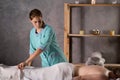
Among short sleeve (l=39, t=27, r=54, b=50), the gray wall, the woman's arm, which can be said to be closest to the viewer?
the woman's arm

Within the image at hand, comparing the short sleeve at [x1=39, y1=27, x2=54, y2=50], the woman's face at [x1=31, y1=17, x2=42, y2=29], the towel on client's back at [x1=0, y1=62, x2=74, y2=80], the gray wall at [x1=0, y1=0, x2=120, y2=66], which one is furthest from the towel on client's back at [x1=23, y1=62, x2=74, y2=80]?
the gray wall at [x1=0, y1=0, x2=120, y2=66]

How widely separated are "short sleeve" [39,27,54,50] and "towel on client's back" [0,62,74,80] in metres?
0.31

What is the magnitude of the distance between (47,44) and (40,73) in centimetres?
40

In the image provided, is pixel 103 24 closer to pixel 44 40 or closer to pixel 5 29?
pixel 5 29

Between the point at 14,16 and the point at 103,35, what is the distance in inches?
57.9

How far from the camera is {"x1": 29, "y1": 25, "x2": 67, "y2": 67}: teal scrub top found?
247 cm

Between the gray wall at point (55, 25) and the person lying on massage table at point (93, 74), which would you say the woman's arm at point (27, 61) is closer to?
the person lying on massage table at point (93, 74)

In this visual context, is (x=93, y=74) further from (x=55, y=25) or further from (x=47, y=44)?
(x=55, y=25)

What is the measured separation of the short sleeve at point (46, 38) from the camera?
2.42 metres

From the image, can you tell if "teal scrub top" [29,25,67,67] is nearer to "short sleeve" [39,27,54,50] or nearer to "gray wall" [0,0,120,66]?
"short sleeve" [39,27,54,50]

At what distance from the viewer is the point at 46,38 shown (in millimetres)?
2465

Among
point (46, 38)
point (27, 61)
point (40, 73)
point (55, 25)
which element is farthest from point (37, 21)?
point (55, 25)

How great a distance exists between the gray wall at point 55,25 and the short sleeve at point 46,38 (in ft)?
6.17

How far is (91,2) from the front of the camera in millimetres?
4156
